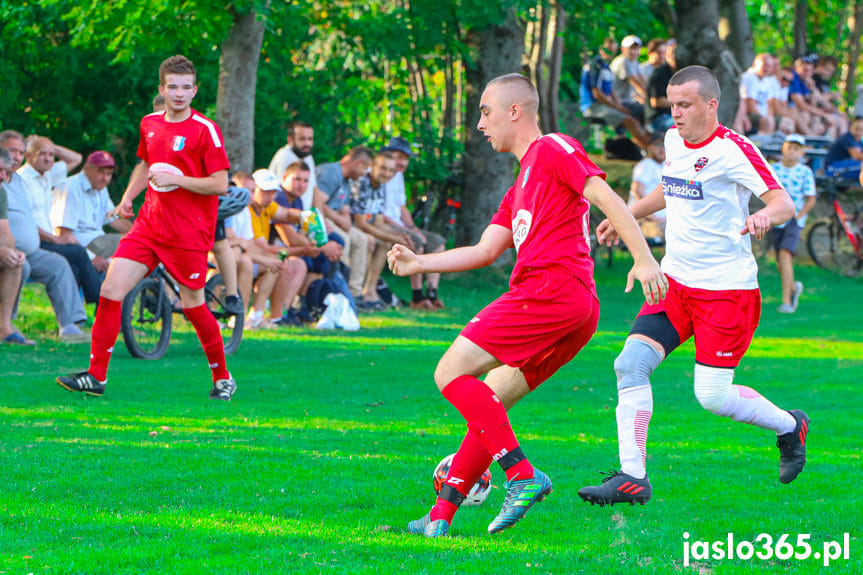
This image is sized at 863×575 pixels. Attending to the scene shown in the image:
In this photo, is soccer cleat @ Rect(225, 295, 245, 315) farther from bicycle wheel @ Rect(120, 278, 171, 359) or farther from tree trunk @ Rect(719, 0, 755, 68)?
tree trunk @ Rect(719, 0, 755, 68)

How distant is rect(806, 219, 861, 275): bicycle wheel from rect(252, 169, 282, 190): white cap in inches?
504

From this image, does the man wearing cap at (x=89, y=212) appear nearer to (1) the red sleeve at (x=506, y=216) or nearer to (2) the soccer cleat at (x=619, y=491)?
(1) the red sleeve at (x=506, y=216)

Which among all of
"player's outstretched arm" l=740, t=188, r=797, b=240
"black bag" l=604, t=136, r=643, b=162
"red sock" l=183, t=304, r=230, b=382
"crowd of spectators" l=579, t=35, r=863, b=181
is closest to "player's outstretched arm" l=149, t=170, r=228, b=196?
Answer: "red sock" l=183, t=304, r=230, b=382

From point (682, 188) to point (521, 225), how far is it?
1.44 meters

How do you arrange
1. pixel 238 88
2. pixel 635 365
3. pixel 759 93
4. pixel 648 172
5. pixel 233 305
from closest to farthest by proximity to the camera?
pixel 635 365 < pixel 233 305 < pixel 238 88 < pixel 648 172 < pixel 759 93

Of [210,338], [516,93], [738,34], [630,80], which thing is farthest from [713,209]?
[738,34]

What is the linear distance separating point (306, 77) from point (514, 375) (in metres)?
16.1

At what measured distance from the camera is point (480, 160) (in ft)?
66.2

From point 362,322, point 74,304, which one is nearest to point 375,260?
point 362,322

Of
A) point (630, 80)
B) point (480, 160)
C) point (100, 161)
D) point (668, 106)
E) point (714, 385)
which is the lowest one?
point (714, 385)

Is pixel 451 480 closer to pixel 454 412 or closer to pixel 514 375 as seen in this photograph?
pixel 514 375

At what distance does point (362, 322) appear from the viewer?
46.4 feet

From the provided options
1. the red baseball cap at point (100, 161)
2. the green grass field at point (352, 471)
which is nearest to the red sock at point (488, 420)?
the green grass field at point (352, 471)

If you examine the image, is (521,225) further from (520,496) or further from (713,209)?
(713,209)
